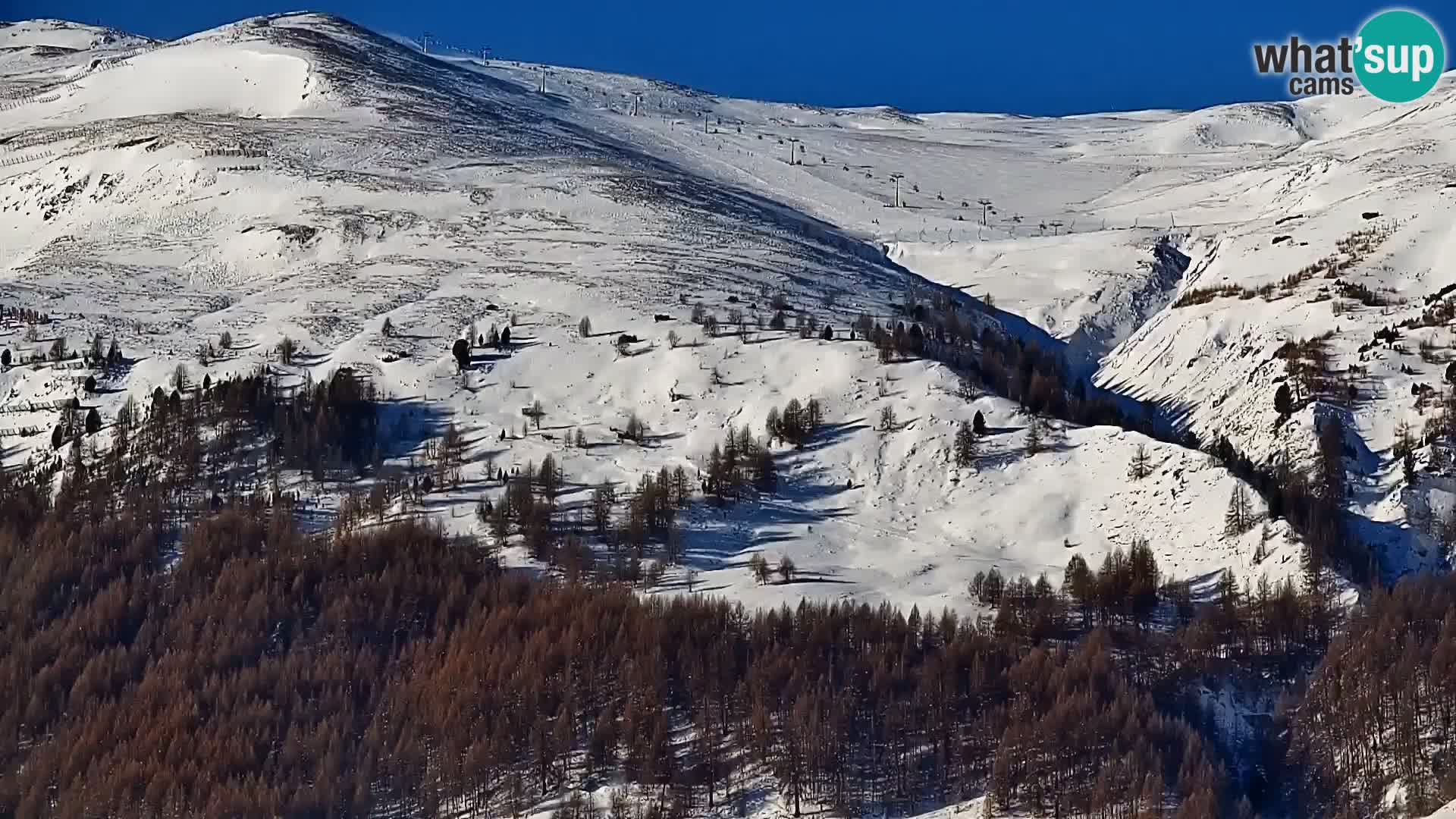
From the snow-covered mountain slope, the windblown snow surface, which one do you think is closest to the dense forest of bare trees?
the windblown snow surface

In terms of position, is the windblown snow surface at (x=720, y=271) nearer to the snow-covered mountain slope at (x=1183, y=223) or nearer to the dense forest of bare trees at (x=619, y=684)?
the snow-covered mountain slope at (x=1183, y=223)

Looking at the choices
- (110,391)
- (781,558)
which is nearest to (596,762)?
(781,558)

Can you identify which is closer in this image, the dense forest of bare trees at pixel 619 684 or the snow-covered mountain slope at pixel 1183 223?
the dense forest of bare trees at pixel 619 684

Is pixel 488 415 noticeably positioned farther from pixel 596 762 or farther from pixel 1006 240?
pixel 1006 240

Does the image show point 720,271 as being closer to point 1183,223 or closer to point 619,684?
point 619,684

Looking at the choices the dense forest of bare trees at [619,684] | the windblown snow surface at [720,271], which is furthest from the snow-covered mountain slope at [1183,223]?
the dense forest of bare trees at [619,684]
